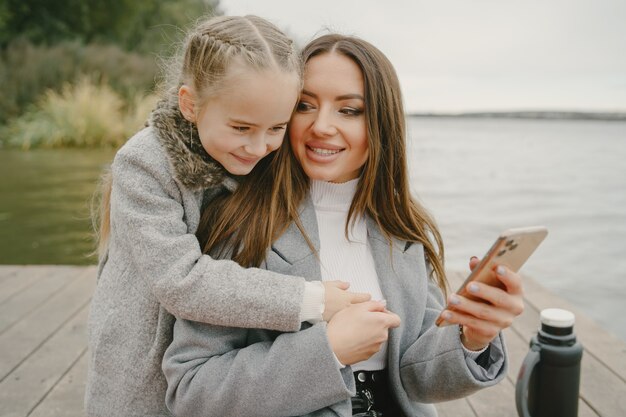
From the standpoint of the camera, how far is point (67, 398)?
2307 mm

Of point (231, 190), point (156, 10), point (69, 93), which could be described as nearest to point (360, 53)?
point (231, 190)

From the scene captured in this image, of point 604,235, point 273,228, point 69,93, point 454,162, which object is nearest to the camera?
point 273,228

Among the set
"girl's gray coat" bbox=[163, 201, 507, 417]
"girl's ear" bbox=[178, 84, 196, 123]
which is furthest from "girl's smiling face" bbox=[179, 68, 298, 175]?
"girl's gray coat" bbox=[163, 201, 507, 417]

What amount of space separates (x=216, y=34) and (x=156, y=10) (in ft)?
76.0

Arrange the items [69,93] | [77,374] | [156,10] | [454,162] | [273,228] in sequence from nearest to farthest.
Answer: [273,228]
[77,374]
[69,93]
[454,162]
[156,10]

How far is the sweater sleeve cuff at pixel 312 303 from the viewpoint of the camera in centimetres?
139

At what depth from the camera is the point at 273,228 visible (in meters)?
1.60

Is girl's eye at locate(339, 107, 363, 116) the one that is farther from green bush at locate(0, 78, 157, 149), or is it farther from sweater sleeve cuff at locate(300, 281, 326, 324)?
green bush at locate(0, 78, 157, 149)

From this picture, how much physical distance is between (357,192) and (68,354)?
1.57m

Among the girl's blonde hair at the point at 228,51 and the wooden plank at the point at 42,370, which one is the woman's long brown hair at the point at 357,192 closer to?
the girl's blonde hair at the point at 228,51

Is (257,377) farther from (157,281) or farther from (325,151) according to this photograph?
(325,151)

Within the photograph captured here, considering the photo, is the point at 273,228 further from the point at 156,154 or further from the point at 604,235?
the point at 604,235

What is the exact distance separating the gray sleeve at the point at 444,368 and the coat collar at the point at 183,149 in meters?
0.65

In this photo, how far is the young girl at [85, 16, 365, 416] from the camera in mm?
1361
